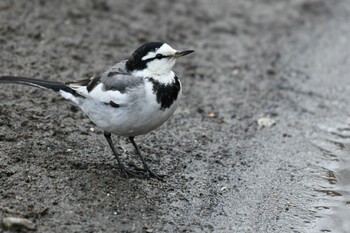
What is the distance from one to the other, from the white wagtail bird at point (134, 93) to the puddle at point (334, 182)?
1.67 metres

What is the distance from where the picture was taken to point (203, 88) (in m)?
8.06

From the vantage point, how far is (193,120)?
7387 millimetres

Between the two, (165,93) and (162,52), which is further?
(162,52)

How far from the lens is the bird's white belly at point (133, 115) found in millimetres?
5648

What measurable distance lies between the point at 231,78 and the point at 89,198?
3280 mm

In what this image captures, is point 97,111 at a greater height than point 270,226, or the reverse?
point 97,111

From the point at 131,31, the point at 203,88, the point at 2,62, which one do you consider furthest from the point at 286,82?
the point at 2,62

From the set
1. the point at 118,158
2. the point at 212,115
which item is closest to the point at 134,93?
the point at 118,158

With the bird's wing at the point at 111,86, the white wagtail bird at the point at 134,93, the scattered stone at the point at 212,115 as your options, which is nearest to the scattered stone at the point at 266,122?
the scattered stone at the point at 212,115

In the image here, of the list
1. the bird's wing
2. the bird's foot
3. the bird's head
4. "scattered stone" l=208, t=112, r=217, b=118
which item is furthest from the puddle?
the bird's wing

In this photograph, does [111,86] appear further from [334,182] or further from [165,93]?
[334,182]

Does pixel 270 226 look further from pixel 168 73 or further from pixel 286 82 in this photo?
pixel 286 82

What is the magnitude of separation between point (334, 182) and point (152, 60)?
218 centimetres

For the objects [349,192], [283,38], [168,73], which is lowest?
[349,192]
